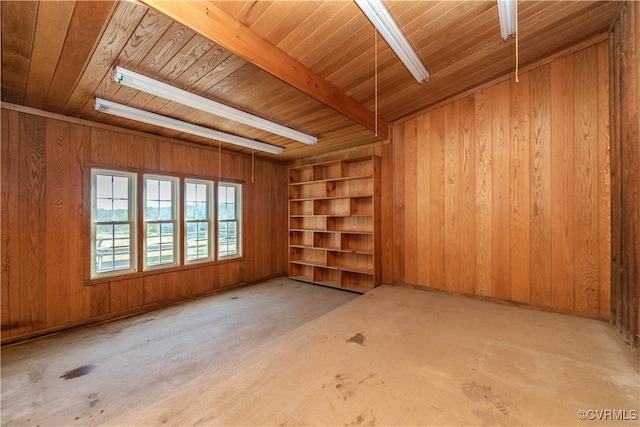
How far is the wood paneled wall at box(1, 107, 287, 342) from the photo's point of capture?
2.58 meters

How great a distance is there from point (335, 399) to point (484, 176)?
319 cm

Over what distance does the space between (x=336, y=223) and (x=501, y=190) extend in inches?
104

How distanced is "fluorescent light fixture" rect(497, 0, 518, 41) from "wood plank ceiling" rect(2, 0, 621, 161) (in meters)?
0.08

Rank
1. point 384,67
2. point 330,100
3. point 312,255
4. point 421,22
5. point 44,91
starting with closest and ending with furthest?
point 421,22 → point 44,91 → point 384,67 → point 330,100 → point 312,255

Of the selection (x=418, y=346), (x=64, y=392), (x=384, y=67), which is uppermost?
(x=384, y=67)

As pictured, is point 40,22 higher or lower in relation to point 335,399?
higher

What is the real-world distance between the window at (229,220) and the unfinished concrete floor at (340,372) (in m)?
1.73

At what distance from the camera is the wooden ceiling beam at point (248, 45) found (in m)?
1.48

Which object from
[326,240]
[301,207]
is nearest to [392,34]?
[326,240]

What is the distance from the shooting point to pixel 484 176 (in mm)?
3262

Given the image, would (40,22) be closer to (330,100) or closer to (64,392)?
(330,100)

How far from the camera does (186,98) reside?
231 centimetres

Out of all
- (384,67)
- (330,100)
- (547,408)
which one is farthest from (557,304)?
(330,100)

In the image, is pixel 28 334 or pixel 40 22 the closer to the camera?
pixel 40 22
